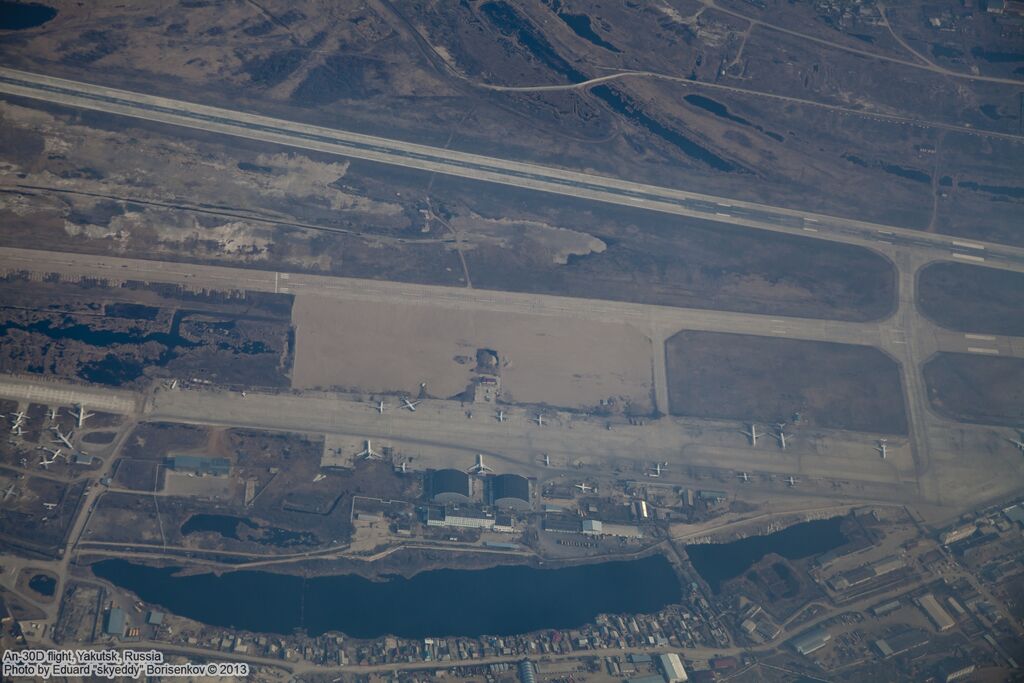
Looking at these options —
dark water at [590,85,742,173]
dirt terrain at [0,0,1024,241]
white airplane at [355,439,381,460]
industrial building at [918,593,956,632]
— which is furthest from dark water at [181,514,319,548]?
dark water at [590,85,742,173]

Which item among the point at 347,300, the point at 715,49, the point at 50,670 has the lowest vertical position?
the point at 50,670

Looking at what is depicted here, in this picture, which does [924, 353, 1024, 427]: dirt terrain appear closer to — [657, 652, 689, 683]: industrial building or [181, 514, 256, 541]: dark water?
[657, 652, 689, 683]: industrial building

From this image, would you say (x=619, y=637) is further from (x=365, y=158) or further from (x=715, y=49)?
(x=715, y=49)

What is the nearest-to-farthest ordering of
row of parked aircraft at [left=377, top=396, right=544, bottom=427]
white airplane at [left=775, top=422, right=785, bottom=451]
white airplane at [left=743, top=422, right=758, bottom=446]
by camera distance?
row of parked aircraft at [left=377, top=396, right=544, bottom=427], white airplane at [left=743, top=422, right=758, bottom=446], white airplane at [left=775, top=422, right=785, bottom=451]

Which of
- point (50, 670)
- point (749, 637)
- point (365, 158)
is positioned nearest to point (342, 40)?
point (365, 158)

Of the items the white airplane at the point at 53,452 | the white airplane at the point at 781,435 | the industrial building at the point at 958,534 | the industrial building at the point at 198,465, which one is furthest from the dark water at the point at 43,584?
the industrial building at the point at 958,534

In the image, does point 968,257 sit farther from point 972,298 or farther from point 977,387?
point 977,387

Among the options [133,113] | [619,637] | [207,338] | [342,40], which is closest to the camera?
[619,637]
